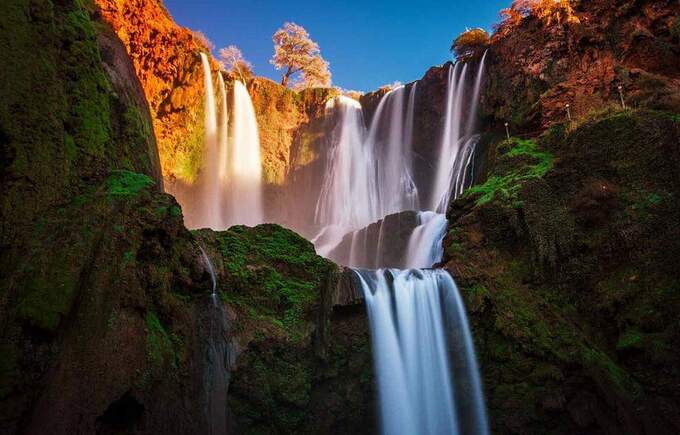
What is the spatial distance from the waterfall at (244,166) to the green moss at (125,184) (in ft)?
54.8

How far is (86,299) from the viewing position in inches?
204

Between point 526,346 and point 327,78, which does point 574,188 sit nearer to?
point 526,346

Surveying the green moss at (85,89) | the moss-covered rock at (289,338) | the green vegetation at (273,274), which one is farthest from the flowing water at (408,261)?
the green moss at (85,89)

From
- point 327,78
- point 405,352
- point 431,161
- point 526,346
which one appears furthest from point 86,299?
point 327,78

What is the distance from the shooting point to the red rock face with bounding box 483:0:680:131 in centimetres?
A: 1423

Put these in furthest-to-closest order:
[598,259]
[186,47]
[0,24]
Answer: [186,47] < [598,259] < [0,24]

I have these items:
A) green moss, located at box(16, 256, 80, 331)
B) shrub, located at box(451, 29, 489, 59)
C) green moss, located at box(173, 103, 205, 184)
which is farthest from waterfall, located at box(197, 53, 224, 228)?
green moss, located at box(16, 256, 80, 331)

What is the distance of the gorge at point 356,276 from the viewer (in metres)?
5.22

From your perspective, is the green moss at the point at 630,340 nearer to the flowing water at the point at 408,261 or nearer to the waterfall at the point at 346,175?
the flowing water at the point at 408,261

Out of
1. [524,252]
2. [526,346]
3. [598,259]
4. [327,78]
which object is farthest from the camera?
[327,78]

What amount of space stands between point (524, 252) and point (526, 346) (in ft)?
7.89

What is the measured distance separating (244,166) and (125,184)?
709 inches

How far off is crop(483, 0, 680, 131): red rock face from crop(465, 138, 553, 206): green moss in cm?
284

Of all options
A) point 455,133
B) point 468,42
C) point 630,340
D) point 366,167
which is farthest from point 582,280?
point 366,167
